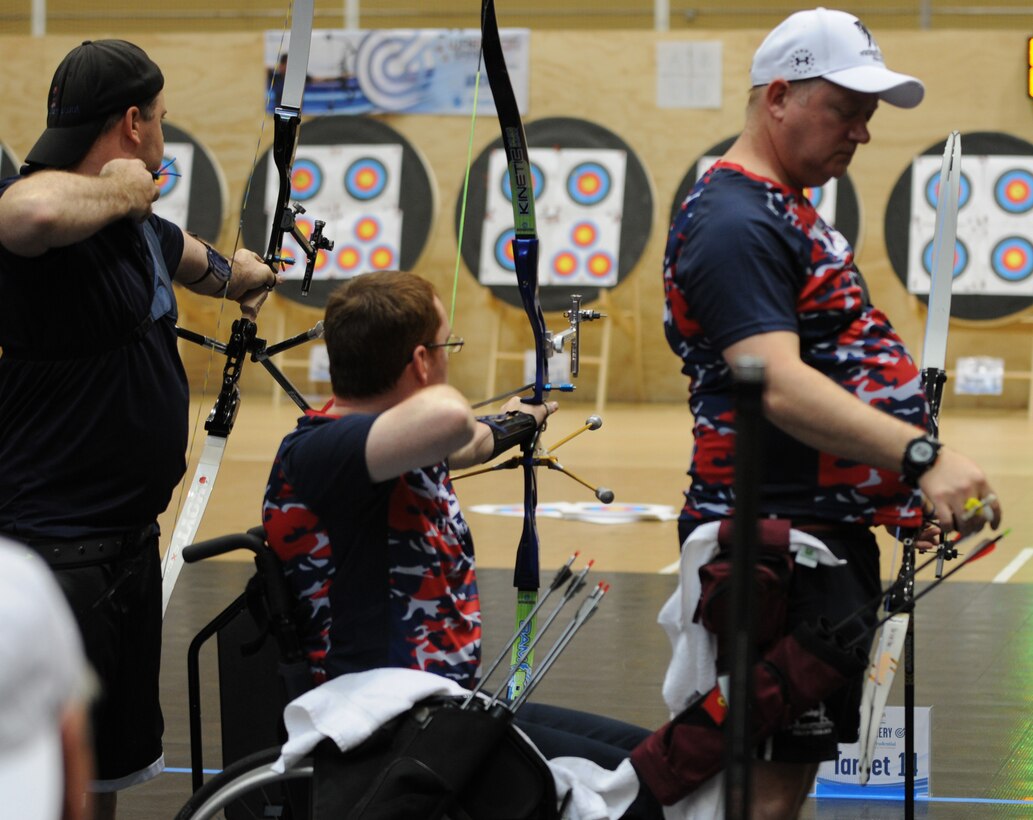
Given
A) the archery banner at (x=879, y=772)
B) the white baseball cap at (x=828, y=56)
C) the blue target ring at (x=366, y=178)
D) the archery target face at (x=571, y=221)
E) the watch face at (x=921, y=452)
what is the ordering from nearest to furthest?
→ the watch face at (x=921, y=452), the white baseball cap at (x=828, y=56), the archery banner at (x=879, y=772), the archery target face at (x=571, y=221), the blue target ring at (x=366, y=178)

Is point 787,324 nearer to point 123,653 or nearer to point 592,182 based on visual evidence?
point 123,653

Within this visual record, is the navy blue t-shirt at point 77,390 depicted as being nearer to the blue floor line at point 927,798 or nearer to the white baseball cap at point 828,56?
the white baseball cap at point 828,56

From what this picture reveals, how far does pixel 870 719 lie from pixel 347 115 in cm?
679

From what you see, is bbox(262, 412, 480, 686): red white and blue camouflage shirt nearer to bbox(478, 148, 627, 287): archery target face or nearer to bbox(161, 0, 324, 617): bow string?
bbox(161, 0, 324, 617): bow string

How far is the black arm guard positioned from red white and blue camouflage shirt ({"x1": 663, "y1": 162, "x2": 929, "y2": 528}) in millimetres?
274

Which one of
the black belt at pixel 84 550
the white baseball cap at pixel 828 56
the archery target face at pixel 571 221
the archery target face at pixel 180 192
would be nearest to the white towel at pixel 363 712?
the black belt at pixel 84 550

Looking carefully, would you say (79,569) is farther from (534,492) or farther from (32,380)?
(534,492)

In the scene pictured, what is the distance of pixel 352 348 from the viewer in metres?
1.40

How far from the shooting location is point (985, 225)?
26.2 ft

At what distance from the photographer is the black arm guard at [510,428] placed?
161cm

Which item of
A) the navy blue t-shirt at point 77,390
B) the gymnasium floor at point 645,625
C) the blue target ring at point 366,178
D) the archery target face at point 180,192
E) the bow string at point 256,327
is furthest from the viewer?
the archery target face at point 180,192

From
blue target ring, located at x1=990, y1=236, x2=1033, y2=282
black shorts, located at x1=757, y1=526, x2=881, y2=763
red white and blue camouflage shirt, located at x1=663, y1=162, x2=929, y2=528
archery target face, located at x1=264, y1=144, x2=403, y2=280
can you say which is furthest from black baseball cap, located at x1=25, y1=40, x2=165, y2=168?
blue target ring, located at x1=990, y1=236, x2=1033, y2=282

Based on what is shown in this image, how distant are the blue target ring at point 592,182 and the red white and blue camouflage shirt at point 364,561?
23.0 feet

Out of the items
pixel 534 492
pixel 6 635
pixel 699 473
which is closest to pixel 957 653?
pixel 534 492
